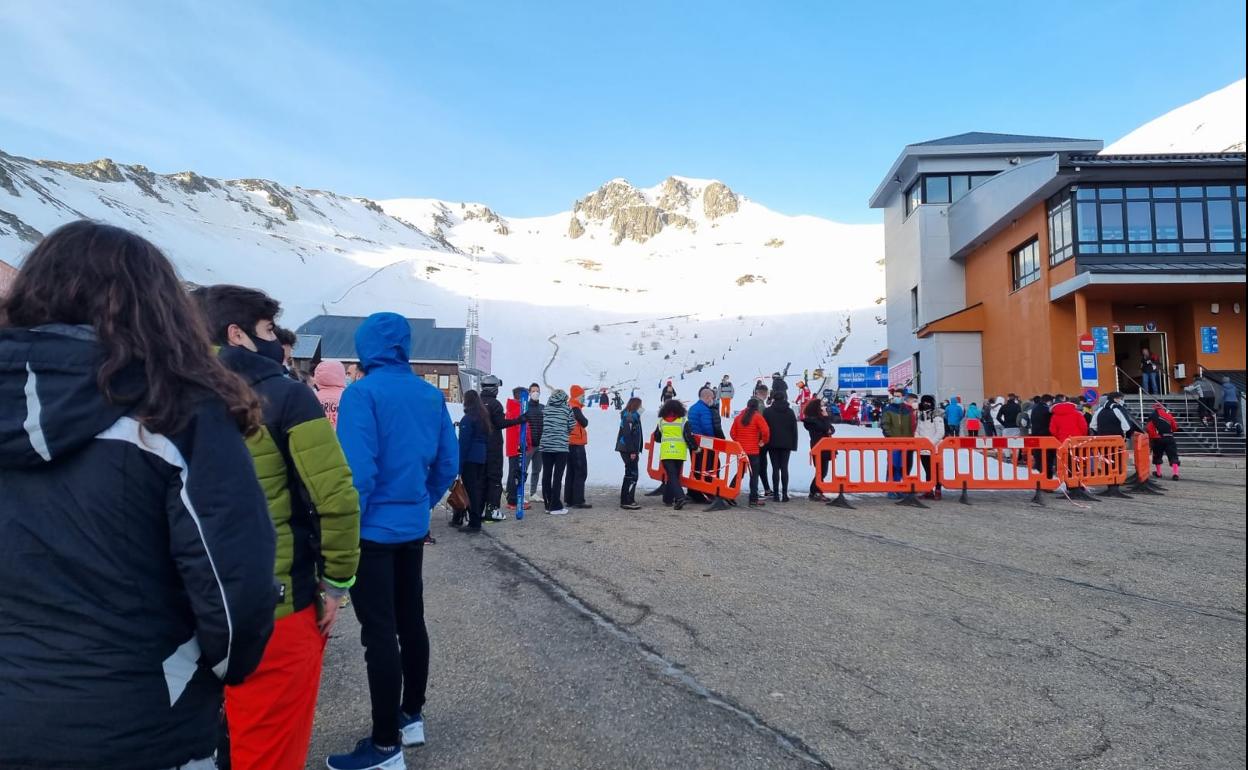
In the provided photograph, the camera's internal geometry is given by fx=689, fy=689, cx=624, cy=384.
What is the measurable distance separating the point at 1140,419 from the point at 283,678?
78.4 feet

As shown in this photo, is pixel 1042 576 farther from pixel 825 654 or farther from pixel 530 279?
pixel 530 279

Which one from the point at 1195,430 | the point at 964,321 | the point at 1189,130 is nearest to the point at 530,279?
the point at 964,321

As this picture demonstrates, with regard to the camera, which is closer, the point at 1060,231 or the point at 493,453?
the point at 493,453

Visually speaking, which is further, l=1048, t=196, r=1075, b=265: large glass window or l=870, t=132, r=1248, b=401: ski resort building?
l=1048, t=196, r=1075, b=265: large glass window

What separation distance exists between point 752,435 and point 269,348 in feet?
30.2

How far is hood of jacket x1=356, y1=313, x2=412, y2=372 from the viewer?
3186 millimetres

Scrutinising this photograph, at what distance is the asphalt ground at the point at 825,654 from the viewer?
10.3 feet

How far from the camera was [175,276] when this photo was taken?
66.4 inches

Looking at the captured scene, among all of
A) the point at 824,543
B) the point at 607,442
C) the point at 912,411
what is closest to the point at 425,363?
the point at 607,442

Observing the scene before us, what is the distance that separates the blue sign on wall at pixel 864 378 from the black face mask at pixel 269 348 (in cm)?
2143

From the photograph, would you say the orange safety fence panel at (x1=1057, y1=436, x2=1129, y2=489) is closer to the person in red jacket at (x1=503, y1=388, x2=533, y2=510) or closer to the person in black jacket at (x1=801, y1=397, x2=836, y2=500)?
the person in black jacket at (x1=801, y1=397, x2=836, y2=500)

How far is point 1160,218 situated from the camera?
22625 millimetres

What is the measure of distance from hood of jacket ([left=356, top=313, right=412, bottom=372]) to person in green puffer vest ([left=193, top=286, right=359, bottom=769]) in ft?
2.78

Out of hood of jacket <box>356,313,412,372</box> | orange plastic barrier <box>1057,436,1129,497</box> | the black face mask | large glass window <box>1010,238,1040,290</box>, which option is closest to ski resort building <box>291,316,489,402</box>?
large glass window <box>1010,238,1040,290</box>
